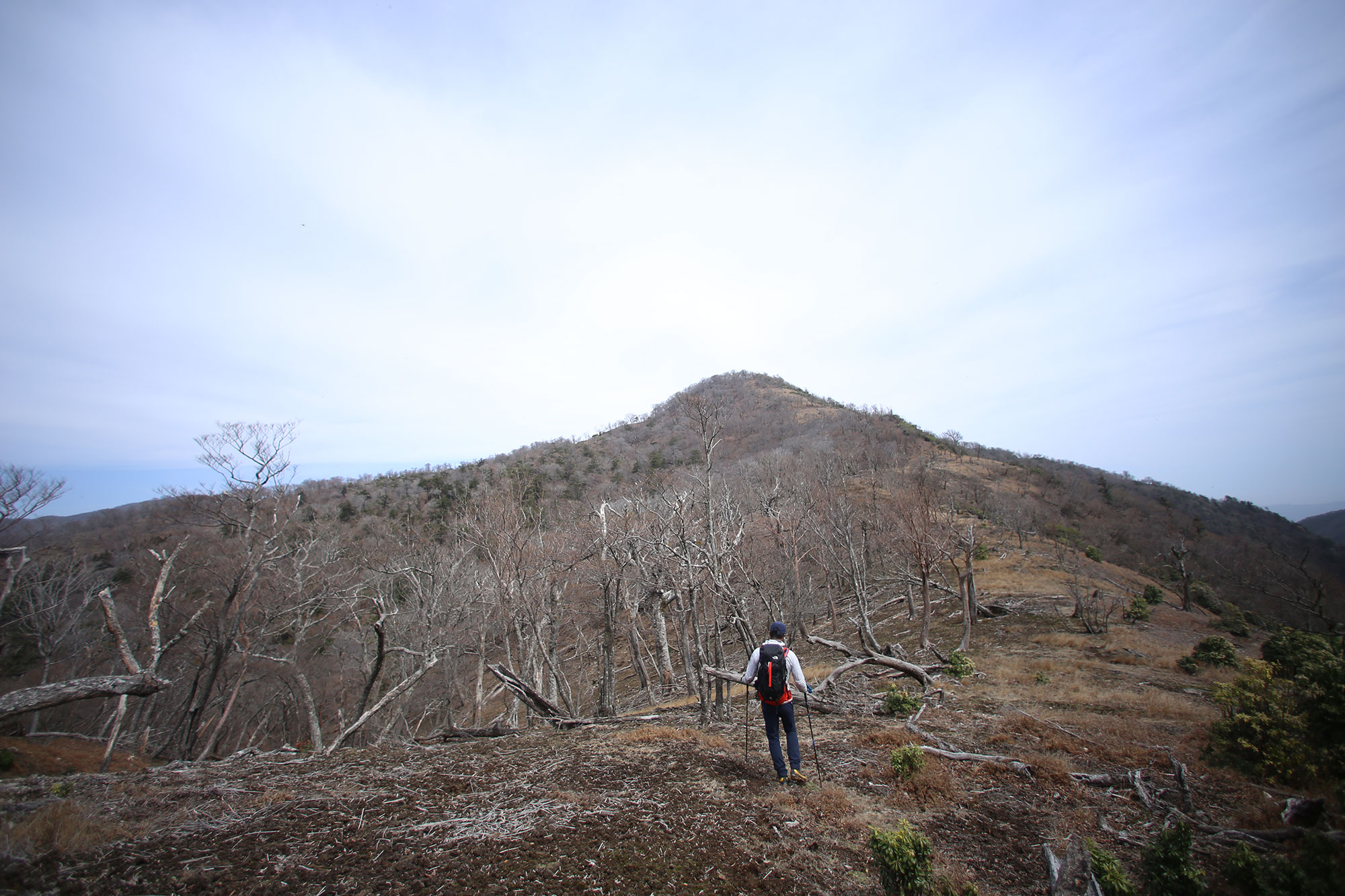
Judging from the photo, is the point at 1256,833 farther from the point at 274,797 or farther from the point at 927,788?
the point at 274,797

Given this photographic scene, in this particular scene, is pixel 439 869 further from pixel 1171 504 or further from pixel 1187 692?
pixel 1171 504

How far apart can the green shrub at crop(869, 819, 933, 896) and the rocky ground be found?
0.50 metres

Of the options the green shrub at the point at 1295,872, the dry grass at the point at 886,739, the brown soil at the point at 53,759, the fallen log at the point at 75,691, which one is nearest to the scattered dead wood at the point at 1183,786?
the green shrub at the point at 1295,872

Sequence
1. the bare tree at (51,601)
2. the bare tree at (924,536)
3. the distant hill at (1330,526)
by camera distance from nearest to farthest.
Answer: the bare tree at (924,536) < the bare tree at (51,601) < the distant hill at (1330,526)

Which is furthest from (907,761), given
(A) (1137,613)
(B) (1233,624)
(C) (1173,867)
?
(B) (1233,624)

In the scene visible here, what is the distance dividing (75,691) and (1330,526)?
128 meters

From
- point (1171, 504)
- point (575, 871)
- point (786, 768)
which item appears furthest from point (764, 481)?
point (1171, 504)

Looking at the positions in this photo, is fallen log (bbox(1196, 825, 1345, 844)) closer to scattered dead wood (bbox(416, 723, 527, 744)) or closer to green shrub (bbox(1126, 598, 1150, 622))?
scattered dead wood (bbox(416, 723, 527, 744))

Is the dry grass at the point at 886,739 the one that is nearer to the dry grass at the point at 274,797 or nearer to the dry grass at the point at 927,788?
the dry grass at the point at 927,788

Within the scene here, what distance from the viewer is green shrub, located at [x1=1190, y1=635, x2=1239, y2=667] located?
510 inches

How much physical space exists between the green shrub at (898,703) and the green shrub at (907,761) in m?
3.31

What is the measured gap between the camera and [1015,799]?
5742mm

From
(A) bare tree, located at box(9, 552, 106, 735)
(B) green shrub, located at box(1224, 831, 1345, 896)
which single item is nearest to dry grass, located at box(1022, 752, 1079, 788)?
(B) green shrub, located at box(1224, 831, 1345, 896)

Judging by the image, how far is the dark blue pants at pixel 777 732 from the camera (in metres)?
5.93
